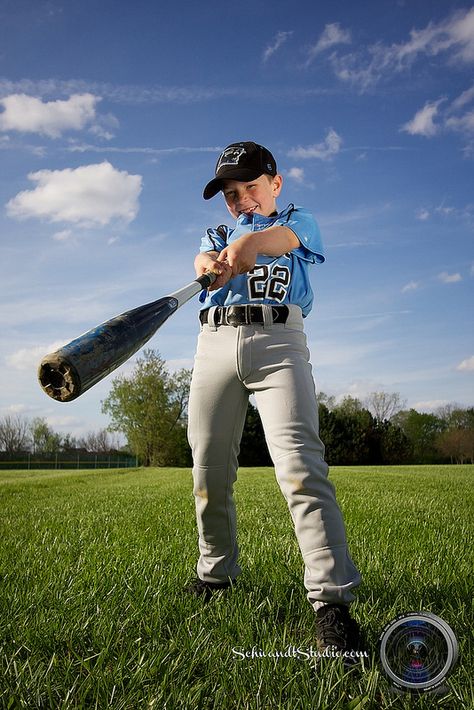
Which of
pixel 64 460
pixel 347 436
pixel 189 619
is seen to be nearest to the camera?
pixel 189 619

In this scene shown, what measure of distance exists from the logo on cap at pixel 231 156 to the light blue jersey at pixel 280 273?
291mm

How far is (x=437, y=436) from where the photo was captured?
54344mm

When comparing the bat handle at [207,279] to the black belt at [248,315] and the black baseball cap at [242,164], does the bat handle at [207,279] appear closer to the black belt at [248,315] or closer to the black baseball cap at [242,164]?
the black belt at [248,315]

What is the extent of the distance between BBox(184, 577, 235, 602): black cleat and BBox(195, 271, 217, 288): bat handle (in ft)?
4.95

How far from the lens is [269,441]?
2.85 m

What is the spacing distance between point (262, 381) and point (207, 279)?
52 cm

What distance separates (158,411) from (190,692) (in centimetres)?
4494

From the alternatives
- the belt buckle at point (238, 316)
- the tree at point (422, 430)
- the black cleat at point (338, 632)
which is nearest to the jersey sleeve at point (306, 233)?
the belt buckle at point (238, 316)

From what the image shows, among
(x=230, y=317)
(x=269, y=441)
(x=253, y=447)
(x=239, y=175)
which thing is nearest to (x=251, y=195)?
(x=239, y=175)

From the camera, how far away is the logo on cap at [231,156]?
3324 millimetres

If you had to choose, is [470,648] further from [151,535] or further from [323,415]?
[323,415]

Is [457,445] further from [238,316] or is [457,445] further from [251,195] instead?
[238,316]

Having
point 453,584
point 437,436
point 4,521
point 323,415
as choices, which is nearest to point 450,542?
point 453,584

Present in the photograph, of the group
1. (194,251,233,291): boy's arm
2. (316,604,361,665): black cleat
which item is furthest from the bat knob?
(316,604,361,665): black cleat
